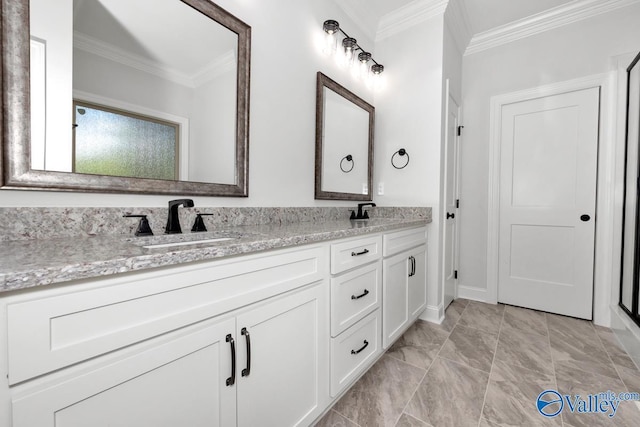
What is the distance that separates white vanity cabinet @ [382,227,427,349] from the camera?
1654mm

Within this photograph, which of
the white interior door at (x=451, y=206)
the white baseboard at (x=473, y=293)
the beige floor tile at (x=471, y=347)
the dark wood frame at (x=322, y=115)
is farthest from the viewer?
the white baseboard at (x=473, y=293)

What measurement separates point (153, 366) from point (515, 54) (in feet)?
11.8

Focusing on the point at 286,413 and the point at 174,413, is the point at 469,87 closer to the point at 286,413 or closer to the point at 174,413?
the point at 286,413

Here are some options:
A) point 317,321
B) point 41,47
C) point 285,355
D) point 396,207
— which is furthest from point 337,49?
point 285,355

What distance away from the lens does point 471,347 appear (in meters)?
1.91

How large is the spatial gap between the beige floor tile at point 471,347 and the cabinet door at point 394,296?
0.35m

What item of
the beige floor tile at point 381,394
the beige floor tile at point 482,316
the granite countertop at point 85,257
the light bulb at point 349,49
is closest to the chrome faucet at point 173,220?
the granite countertop at point 85,257

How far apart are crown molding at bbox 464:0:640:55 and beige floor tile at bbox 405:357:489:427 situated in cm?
296

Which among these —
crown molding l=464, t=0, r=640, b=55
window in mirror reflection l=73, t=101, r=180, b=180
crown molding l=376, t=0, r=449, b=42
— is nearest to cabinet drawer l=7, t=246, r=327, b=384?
window in mirror reflection l=73, t=101, r=180, b=180

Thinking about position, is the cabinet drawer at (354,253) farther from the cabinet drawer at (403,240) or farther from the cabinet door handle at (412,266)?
the cabinet door handle at (412,266)

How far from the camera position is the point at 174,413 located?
28.5 inches

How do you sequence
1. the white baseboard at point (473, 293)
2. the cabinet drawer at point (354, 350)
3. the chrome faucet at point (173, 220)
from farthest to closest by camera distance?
the white baseboard at point (473, 293) → the cabinet drawer at point (354, 350) → the chrome faucet at point (173, 220)

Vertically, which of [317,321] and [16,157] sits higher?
[16,157]

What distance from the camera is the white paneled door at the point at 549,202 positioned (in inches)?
92.7
